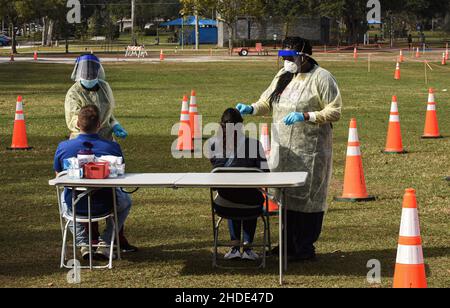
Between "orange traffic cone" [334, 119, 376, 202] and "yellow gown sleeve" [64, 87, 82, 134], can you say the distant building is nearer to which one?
"orange traffic cone" [334, 119, 376, 202]

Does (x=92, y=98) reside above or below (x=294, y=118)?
above

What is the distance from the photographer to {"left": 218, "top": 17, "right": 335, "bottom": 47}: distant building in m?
94.4

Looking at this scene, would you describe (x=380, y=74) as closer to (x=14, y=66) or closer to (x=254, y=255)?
(x=14, y=66)

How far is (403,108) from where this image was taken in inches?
1077

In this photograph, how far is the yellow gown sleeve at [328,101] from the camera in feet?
30.0

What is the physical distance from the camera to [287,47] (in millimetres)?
9312

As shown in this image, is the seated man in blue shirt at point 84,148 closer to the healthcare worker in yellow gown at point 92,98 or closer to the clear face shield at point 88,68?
the healthcare worker in yellow gown at point 92,98

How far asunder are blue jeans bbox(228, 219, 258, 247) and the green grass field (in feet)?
0.91

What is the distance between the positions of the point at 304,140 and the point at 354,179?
136 inches

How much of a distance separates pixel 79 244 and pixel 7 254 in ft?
2.85

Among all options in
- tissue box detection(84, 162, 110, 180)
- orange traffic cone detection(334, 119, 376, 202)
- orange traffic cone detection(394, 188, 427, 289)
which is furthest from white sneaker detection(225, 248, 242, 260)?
orange traffic cone detection(334, 119, 376, 202)

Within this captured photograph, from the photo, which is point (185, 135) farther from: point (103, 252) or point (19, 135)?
point (103, 252)

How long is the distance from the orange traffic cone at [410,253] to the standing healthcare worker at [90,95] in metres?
3.44

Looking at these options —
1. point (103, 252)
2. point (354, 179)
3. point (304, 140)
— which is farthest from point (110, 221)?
point (354, 179)
